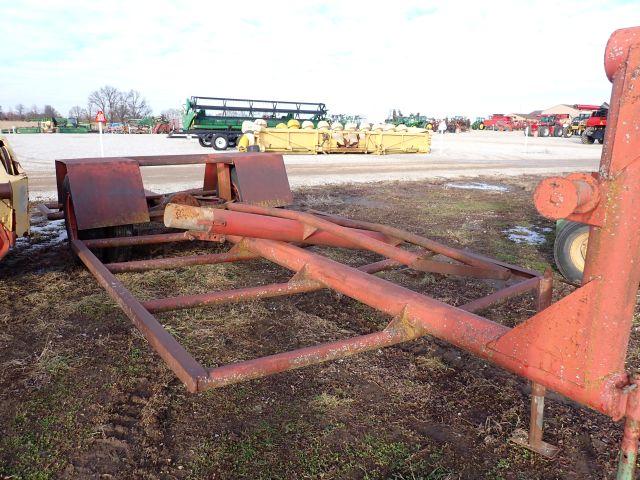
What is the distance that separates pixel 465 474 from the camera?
2.10m

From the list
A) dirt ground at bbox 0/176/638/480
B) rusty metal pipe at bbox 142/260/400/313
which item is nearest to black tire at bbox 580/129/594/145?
dirt ground at bbox 0/176/638/480

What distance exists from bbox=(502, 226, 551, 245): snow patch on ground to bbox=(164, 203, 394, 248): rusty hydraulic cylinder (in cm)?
316

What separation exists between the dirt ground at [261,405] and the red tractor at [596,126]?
29093 millimetres

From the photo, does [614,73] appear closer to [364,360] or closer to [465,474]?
[465,474]

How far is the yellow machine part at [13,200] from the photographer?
352 centimetres

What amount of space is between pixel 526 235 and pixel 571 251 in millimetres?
1920

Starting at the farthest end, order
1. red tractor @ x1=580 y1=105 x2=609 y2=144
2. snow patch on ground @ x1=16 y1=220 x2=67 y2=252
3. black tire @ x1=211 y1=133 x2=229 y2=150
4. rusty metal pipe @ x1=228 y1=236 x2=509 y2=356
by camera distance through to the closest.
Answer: red tractor @ x1=580 y1=105 x2=609 y2=144 < black tire @ x1=211 y1=133 x2=229 y2=150 < snow patch on ground @ x1=16 y1=220 x2=67 y2=252 < rusty metal pipe @ x1=228 y1=236 x2=509 y2=356

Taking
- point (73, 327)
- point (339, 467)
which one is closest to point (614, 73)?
point (339, 467)

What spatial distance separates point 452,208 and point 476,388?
19.7ft

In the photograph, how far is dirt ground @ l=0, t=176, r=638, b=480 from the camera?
2143 millimetres

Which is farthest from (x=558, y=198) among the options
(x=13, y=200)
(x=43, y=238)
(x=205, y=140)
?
(x=205, y=140)

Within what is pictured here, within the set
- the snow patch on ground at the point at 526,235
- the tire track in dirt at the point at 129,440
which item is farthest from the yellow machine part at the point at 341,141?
the tire track in dirt at the point at 129,440

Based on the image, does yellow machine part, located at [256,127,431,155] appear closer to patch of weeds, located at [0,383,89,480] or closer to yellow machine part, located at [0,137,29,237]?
yellow machine part, located at [0,137,29,237]

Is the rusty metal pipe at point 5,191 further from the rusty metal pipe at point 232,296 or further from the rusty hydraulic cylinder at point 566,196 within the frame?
the rusty hydraulic cylinder at point 566,196
